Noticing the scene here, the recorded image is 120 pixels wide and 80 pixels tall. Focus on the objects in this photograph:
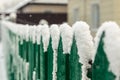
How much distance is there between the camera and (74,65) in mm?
1975

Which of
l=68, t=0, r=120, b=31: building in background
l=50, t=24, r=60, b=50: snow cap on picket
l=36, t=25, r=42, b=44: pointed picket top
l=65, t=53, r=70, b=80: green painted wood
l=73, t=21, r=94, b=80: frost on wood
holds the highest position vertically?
l=68, t=0, r=120, b=31: building in background

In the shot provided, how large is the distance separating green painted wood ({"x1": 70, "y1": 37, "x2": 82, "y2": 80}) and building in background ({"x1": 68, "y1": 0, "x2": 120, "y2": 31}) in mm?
12036

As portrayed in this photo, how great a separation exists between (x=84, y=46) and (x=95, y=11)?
15443 mm

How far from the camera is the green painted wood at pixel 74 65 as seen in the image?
1.87 metres

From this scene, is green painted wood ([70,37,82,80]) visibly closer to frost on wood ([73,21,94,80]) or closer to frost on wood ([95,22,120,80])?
frost on wood ([73,21,94,80])

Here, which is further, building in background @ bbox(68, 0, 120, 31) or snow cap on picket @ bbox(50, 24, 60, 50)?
building in background @ bbox(68, 0, 120, 31)

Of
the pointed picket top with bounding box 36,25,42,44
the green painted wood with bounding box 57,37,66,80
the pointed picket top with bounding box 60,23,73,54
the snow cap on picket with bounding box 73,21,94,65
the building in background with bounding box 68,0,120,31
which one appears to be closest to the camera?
the snow cap on picket with bounding box 73,21,94,65

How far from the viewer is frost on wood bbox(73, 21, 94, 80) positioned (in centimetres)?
171

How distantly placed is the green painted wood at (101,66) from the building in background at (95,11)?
12.5 metres

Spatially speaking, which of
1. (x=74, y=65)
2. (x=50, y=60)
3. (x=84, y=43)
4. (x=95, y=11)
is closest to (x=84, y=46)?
(x=84, y=43)

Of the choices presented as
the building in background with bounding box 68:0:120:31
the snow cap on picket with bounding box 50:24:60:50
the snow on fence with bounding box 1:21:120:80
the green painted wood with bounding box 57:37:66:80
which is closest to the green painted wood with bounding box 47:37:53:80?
the snow on fence with bounding box 1:21:120:80

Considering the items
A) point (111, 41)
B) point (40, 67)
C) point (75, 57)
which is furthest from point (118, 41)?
point (40, 67)

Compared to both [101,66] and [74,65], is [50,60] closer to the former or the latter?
[74,65]

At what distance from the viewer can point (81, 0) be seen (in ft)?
61.8
